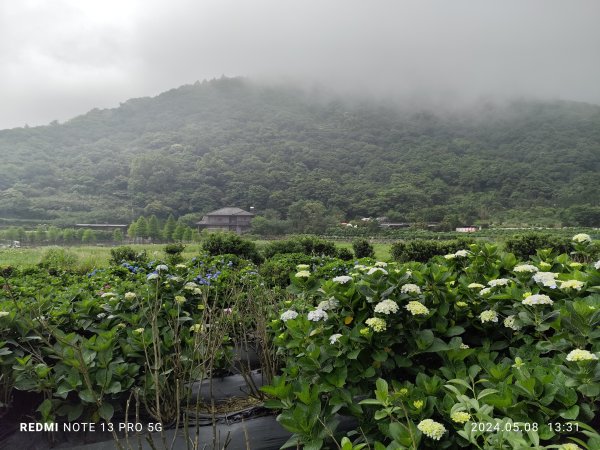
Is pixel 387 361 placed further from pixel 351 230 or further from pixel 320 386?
pixel 351 230

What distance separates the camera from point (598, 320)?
4.80ft

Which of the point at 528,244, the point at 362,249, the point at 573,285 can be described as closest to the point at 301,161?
the point at 362,249

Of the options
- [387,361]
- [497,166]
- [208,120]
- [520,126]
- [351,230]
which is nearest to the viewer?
[387,361]

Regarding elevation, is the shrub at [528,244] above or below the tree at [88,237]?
above

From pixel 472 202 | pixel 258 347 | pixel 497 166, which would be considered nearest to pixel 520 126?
pixel 497 166

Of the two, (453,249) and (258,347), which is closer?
(258,347)

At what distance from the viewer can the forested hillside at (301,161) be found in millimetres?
45188

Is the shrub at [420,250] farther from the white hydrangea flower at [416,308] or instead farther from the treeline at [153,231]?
the treeline at [153,231]

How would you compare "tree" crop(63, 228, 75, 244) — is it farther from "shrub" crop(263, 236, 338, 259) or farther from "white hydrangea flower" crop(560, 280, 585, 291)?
"white hydrangea flower" crop(560, 280, 585, 291)

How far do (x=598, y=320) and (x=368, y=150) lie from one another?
72689mm

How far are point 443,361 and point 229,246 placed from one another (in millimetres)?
9380

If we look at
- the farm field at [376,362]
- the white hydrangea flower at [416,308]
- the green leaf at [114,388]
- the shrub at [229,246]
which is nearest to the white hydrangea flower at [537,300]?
the farm field at [376,362]

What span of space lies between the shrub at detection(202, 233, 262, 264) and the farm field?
26.0 ft

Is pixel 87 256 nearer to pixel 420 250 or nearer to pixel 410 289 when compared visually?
pixel 420 250
